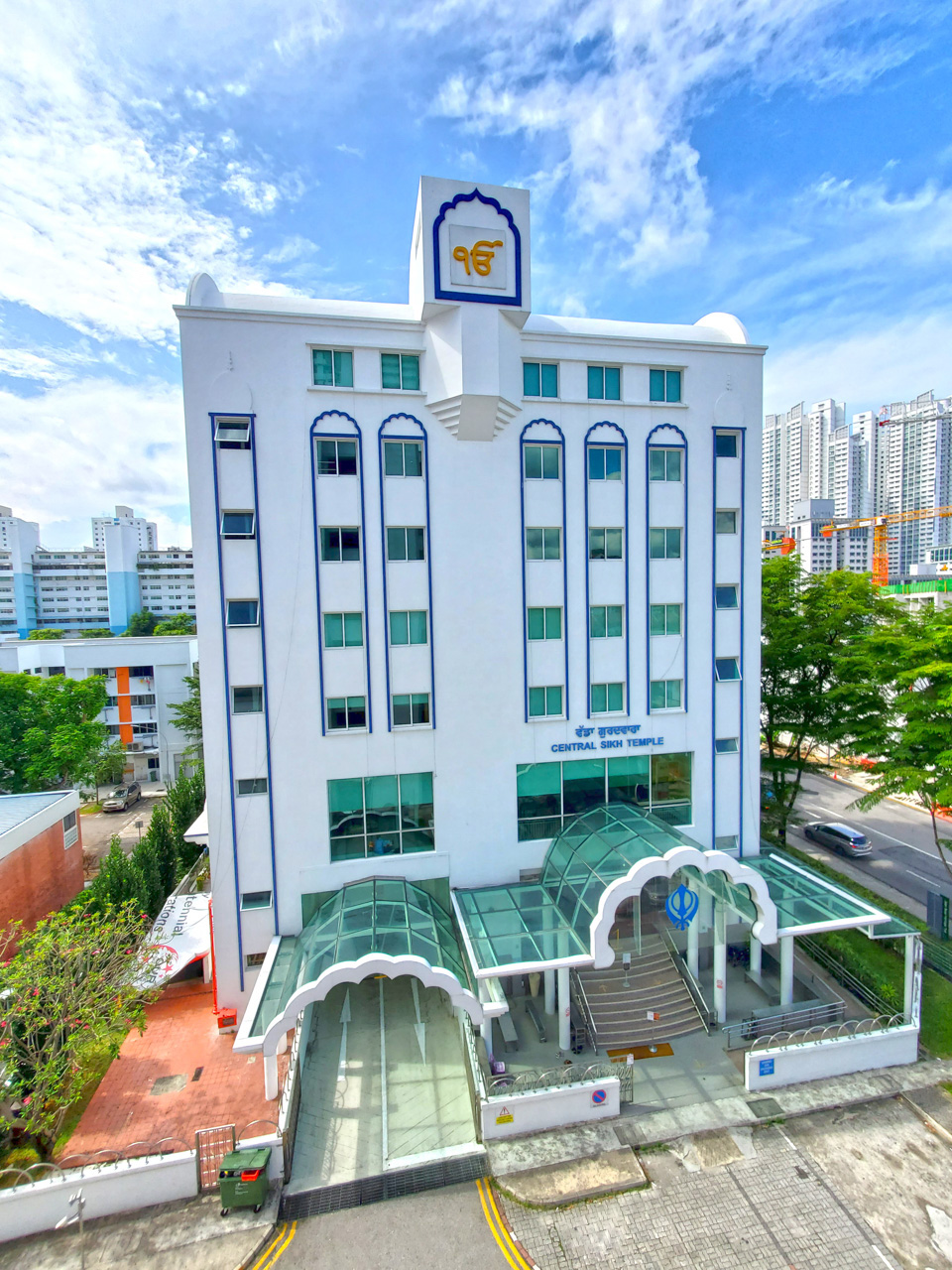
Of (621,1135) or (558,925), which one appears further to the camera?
(558,925)

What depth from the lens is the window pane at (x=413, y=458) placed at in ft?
56.6

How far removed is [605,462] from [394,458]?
21.1 ft

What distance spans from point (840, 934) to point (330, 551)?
765 inches

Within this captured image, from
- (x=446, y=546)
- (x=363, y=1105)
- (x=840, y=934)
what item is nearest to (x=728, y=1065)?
(x=840, y=934)

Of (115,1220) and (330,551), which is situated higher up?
(330,551)

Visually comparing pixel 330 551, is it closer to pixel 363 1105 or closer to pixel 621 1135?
pixel 363 1105

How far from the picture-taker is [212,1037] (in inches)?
651

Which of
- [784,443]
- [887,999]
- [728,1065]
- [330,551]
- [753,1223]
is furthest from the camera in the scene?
[784,443]

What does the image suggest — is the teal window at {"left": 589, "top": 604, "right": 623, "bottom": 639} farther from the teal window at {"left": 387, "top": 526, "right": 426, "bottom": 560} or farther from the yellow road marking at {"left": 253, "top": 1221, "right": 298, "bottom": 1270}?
the yellow road marking at {"left": 253, "top": 1221, "right": 298, "bottom": 1270}

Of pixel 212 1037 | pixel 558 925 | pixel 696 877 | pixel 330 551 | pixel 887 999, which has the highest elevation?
pixel 330 551

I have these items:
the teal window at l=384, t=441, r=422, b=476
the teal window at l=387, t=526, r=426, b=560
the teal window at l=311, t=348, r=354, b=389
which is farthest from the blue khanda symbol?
the teal window at l=311, t=348, r=354, b=389

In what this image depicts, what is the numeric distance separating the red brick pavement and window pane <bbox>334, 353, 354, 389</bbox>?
17540mm

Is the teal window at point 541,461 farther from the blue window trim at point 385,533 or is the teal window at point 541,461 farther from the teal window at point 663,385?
the teal window at point 663,385

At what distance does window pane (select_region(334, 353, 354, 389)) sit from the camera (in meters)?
16.9
